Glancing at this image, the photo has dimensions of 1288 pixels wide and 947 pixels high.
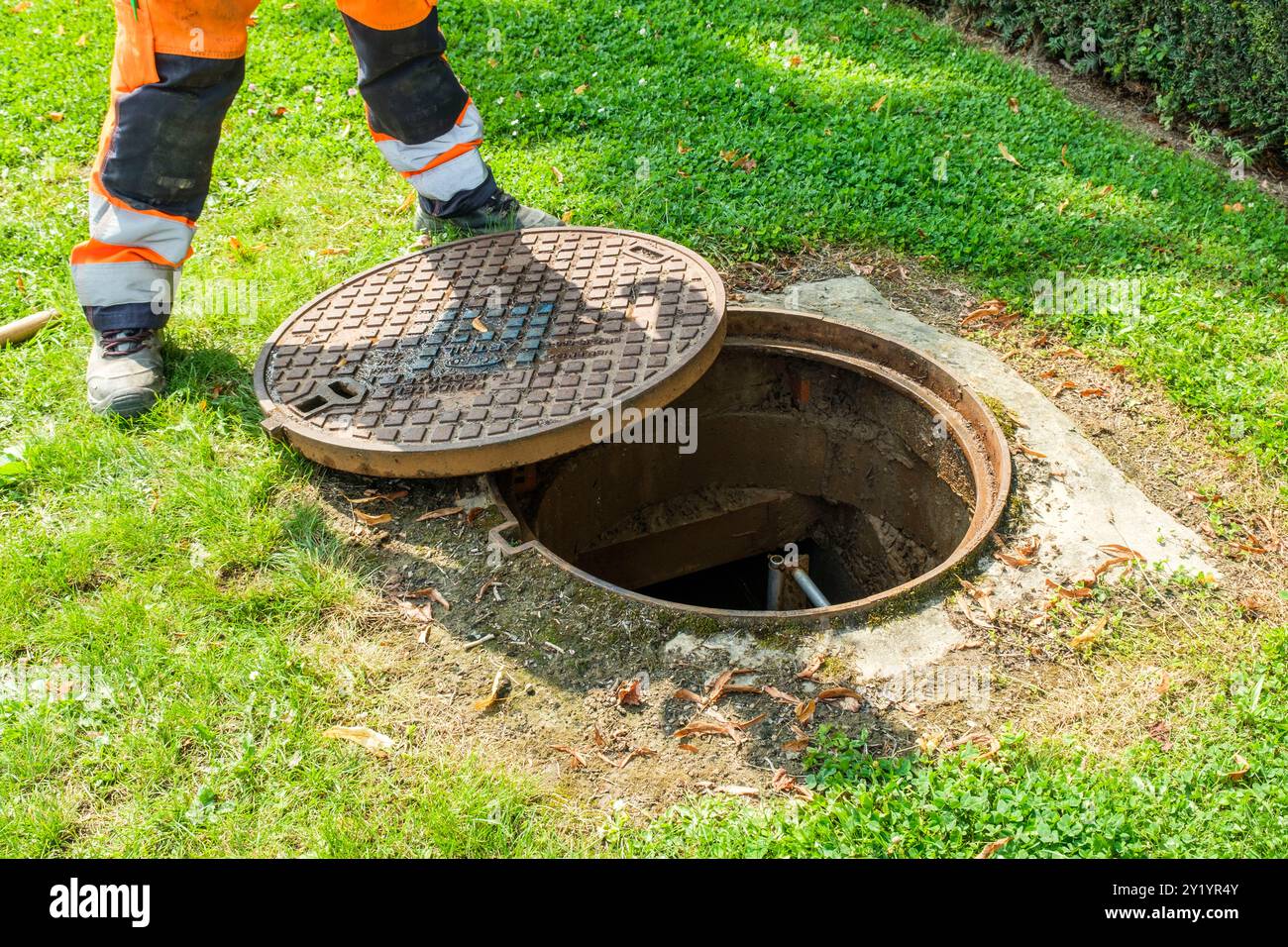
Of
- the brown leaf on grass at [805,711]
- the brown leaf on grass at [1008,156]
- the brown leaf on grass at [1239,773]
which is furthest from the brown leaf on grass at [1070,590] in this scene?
the brown leaf on grass at [1008,156]

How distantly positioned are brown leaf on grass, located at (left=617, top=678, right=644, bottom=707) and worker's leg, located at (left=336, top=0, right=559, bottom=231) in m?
2.22

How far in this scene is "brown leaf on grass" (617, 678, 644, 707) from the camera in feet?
8.09

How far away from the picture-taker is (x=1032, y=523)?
2.91 meters

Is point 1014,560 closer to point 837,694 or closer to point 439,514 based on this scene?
point 837,694

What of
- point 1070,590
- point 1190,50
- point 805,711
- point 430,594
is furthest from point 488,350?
point 1190,50

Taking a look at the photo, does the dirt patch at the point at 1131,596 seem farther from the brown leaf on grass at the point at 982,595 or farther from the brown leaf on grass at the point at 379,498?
the brown leaf on grass at the point at 379,498

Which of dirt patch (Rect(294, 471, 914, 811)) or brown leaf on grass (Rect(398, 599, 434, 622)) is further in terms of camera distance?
brown leaf on grass (Rect(398, 599, 434, 622))

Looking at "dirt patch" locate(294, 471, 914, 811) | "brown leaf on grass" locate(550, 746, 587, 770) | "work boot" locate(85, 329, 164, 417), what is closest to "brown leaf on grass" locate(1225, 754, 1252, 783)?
Result: "dirt patch" locate(294, 471, 914, 811)

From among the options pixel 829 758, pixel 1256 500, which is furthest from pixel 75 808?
pixel 1256 500

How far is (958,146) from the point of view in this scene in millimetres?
4840

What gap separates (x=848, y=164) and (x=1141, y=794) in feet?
10.7

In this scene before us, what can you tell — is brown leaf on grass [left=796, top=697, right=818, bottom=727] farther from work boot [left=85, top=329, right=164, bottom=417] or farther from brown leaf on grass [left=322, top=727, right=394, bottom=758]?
work boot [left=85, top=329, right=164, bottom=417]

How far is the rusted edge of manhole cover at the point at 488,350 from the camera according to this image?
289cm

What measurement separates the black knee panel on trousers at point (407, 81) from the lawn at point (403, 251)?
1.74 feet
